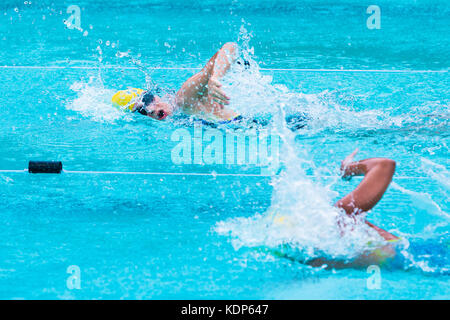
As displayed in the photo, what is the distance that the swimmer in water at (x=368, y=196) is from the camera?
2551mm

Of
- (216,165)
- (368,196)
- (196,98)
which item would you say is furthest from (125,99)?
(368,196)

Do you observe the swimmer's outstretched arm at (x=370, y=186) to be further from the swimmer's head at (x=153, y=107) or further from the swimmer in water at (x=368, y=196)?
the swimmer's head at (x=153, y=107)

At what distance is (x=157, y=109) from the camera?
4152mm

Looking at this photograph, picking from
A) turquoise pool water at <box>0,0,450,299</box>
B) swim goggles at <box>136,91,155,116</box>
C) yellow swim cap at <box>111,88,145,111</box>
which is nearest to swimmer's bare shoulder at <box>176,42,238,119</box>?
turquoise pool water at <box>0,0,450,299</box>

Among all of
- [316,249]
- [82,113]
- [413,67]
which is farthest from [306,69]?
[316,249]

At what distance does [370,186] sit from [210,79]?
4.26ft

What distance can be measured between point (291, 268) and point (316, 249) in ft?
0.40

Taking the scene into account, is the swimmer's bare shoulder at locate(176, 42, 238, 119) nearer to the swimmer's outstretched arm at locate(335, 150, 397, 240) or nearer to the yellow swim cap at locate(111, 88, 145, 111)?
the yellow swim cap at locate(111, 88, 145, 111)

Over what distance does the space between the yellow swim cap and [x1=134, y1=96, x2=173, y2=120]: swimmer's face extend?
86 millimetres

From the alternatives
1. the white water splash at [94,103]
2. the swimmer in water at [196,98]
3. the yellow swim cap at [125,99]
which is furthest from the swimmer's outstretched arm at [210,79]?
the white water splash at [94,103]

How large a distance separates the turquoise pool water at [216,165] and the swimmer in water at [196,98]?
3.0 inches

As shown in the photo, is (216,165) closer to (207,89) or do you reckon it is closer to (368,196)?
(207,89)

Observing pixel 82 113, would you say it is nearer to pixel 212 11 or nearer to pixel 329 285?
pixel 329 285

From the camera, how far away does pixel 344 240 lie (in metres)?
2.62
